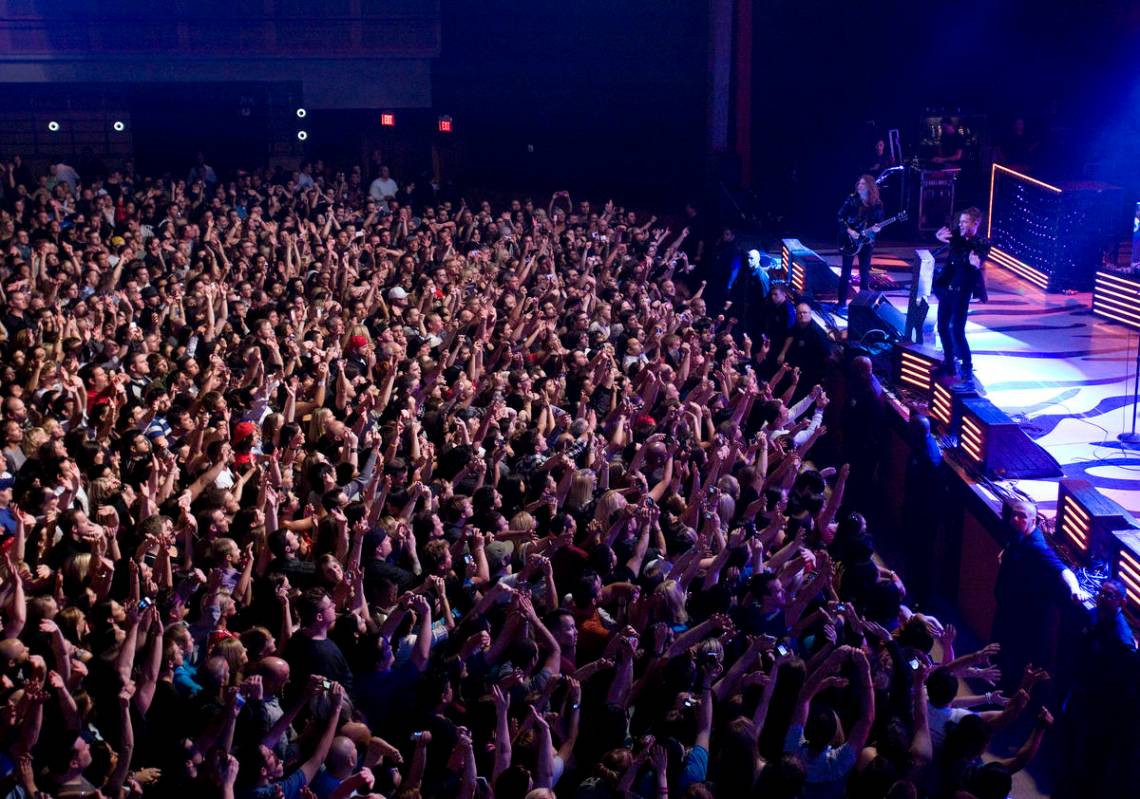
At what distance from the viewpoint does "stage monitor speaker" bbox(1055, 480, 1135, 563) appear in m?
5.13

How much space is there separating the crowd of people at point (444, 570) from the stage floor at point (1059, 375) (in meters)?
1.04

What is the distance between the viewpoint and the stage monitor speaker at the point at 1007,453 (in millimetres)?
6328

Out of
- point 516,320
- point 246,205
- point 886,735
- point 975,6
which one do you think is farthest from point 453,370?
point 975,6

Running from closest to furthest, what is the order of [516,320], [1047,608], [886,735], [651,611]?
1. [886,735]
2. [651,611]
3. [1047,608]
4. [516,320]

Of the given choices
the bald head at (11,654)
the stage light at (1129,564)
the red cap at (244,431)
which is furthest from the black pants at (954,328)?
the bald head at (11,654)

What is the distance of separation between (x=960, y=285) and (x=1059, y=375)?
1.34 m

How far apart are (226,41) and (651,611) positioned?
1422 centimetres

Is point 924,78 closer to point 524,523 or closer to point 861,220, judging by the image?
point 861,220

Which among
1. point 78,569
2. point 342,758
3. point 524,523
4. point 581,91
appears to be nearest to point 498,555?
point 524,523

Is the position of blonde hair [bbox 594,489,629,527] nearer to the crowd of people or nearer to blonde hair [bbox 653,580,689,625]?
the crowd of people

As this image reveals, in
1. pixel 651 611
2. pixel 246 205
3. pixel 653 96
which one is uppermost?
pixel 653 96

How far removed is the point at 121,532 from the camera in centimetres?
484

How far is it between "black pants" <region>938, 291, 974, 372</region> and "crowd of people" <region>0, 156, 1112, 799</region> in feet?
2.15

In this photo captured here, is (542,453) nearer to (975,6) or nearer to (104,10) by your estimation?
(975,6)
